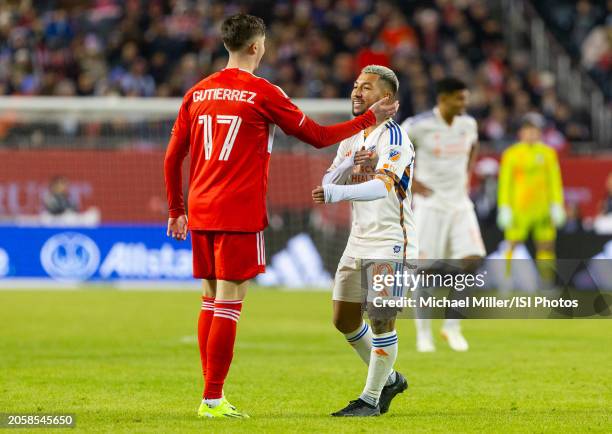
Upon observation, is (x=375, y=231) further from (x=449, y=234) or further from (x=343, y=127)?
(x=449, y=234)

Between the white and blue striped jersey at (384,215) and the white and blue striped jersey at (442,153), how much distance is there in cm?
442

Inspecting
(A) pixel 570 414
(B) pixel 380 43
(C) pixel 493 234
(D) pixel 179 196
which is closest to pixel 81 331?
(D) pixel 179 196

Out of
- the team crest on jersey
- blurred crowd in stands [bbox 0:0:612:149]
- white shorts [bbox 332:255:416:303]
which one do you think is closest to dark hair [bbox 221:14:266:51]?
the team crest on jersey

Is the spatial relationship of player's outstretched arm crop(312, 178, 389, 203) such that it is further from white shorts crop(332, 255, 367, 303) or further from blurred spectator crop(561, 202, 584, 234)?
blurred spectator crop(561, 202, 584, 234)

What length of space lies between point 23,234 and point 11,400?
13.2 m

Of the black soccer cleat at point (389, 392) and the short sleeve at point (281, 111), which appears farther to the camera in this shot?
the black soccer cleat at point (389, 392)

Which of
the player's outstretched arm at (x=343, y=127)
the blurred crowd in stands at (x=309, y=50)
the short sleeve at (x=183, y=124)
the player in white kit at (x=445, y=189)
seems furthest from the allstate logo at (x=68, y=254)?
the player's outstretched arm at (x=343, y=127)

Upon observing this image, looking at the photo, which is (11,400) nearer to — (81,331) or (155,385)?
(155,385)

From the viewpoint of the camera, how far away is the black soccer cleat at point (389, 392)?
801 centimetres

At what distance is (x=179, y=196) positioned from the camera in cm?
805

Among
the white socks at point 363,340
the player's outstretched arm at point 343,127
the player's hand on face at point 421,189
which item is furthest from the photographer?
the player's hand on face at point 421,189

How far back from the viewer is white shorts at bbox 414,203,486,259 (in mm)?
12570

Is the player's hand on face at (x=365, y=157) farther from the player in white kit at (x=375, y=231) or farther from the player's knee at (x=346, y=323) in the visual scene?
the player's knee at (x=346, y=323)

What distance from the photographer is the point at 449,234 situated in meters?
12.7
